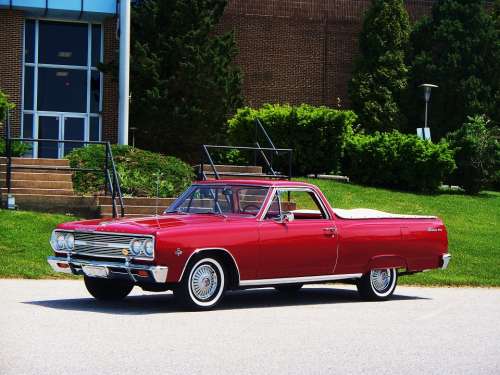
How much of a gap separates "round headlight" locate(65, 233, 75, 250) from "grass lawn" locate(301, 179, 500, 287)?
309 inches

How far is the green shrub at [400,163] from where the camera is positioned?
108 feet

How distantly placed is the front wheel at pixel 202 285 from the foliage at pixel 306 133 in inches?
765

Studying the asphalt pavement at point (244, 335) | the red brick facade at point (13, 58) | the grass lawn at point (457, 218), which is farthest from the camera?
the red brick facade at point (13, 58)

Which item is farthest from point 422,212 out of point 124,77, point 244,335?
point 244,335

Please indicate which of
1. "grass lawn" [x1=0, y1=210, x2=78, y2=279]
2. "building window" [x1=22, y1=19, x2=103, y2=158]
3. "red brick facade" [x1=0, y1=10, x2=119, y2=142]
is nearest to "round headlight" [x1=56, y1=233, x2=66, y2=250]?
"grass lawn" [x1=0, y1=210, x2=78, y2=279]

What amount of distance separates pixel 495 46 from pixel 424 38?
122 inches

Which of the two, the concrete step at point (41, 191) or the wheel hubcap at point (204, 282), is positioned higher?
the concrete step at point (41, 191)

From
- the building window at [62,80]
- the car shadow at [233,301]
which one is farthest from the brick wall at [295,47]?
the car shadow at [233,301]

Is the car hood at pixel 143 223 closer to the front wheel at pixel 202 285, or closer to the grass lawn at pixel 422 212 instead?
the front wheel at pixel 202 285

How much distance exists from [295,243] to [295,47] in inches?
1253

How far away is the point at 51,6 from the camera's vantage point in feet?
131

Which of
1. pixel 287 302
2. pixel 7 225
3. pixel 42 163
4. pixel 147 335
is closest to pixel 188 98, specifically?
pixel 42 163

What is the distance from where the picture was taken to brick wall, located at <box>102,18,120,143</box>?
4150cm

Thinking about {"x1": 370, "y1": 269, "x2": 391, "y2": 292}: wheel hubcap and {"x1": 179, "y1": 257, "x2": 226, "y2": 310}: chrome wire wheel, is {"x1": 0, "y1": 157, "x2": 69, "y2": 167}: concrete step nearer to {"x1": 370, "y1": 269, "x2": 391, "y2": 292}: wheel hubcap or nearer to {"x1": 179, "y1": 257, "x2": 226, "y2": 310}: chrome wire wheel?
{"x1": 370, "y1": 269, "x2": 391, "y2": 292}: wheel hubcap
